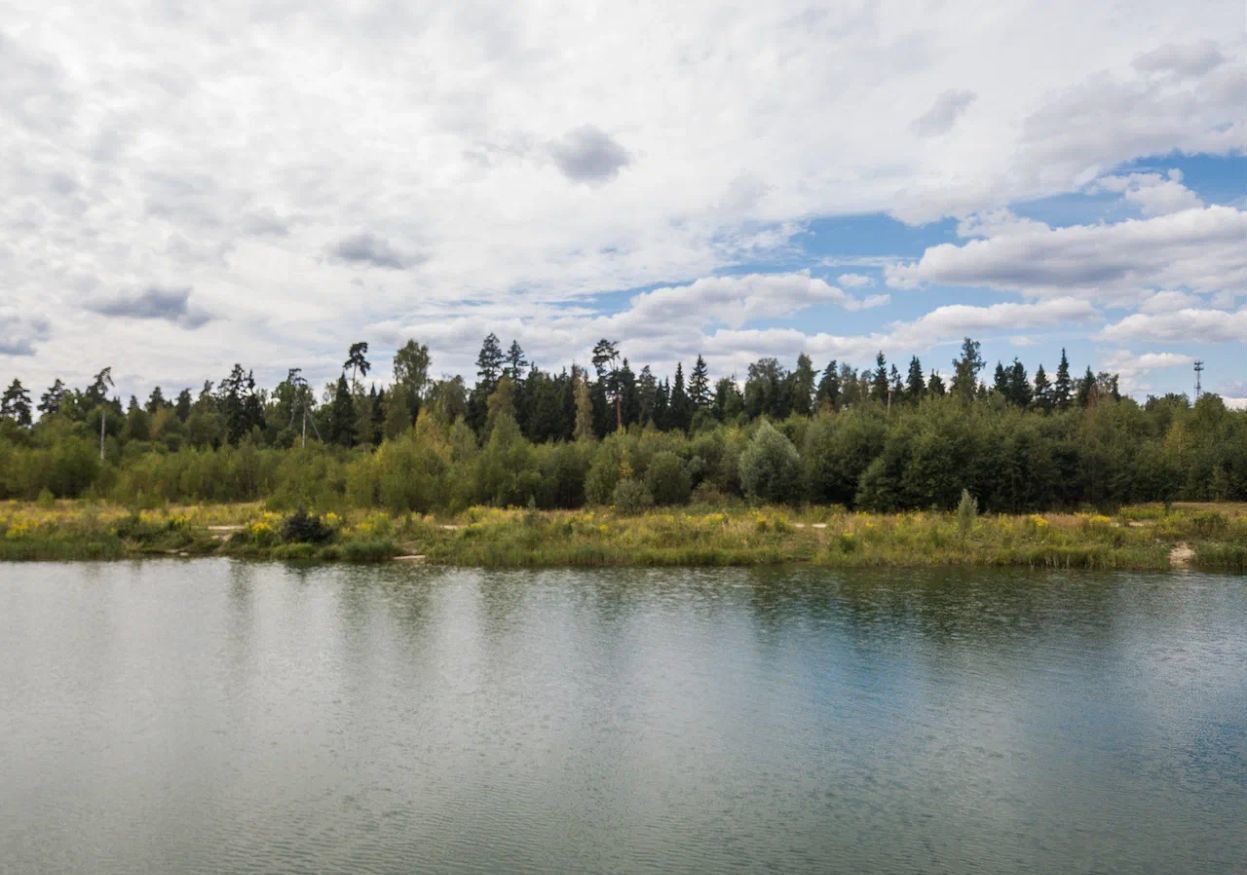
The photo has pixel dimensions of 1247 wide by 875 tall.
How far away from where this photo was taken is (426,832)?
10.0 metres

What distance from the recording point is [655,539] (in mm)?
34688

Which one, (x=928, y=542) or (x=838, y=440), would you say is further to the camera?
(x=838, y=440)

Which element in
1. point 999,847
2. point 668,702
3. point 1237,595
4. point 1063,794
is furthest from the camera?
point 1237,595

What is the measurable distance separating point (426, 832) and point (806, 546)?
25.2m

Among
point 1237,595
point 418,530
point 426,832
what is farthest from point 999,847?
point 418,530

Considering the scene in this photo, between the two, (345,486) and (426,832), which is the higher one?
(345,486)

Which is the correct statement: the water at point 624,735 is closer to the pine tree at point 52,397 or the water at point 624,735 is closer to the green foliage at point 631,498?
the green foliage at point 631,498

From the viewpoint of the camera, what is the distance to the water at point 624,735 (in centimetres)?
977

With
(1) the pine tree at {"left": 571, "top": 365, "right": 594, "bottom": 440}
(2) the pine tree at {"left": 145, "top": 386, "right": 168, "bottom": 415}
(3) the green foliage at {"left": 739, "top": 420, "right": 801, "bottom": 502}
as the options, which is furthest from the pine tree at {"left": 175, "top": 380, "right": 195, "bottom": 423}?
(3) the green foliage at {"left": 739, "top": 420, "right": 801, "bottom": 502}

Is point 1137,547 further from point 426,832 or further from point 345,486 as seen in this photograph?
point 345,486

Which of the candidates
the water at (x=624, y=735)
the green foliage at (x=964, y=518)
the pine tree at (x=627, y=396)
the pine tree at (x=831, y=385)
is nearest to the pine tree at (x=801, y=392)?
the pine tree at (x=831, y=385)

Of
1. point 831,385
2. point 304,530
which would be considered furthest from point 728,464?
point 831,385

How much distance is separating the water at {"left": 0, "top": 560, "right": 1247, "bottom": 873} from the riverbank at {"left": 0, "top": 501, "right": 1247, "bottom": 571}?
765cm

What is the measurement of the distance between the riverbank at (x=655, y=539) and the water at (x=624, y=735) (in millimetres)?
7651
